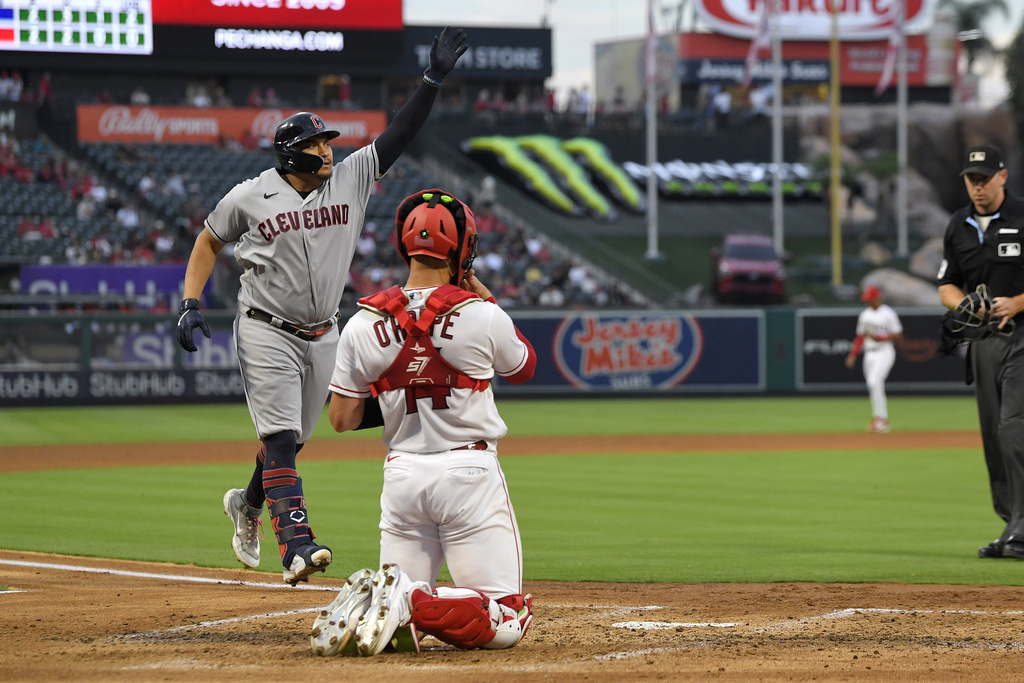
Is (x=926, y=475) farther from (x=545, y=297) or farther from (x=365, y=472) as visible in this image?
(x=545, y=297)

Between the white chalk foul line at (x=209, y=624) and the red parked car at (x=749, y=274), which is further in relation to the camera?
the red parked car at (x=749, y=274)

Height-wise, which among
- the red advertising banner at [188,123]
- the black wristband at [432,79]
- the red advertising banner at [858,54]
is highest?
the red advertising banner at [858,54]

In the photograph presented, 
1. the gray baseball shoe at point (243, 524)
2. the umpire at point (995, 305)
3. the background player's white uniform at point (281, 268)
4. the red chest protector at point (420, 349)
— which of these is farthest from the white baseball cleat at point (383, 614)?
the umpire at point (995, 305)

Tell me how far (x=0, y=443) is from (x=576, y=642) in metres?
15.1

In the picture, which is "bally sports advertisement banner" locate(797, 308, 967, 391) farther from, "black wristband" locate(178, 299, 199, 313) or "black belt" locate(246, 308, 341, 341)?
"black wristband" locate(178, 299, 199, 313)

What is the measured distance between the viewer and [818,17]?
2408 inches

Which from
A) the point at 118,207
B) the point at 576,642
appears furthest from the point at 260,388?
the point at 118,207

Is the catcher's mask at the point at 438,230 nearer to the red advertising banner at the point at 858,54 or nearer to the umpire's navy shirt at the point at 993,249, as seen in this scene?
the umpire's navy shirt at the point at 993,249

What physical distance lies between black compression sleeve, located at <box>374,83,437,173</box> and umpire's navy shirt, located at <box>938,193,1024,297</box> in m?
3.82

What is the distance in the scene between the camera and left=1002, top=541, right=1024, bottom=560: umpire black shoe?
8344 millimetres

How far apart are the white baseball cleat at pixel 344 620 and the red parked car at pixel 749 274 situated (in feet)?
109

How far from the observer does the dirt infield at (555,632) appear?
15.5ft

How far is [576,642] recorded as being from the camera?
5.41 m

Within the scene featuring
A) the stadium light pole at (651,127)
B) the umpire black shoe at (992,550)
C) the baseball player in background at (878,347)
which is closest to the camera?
the umpire black shoe at (992,550)
